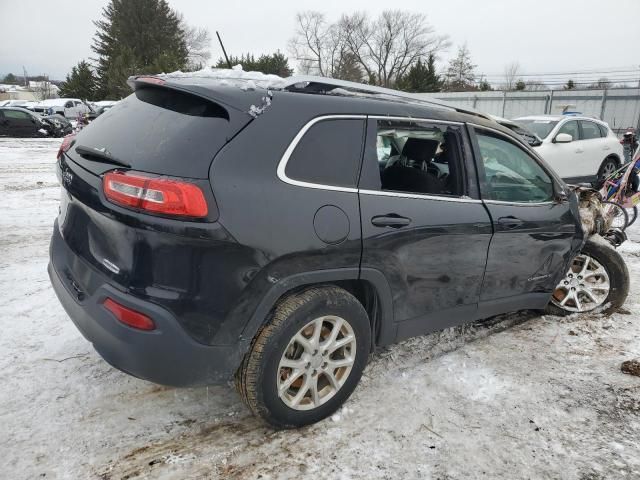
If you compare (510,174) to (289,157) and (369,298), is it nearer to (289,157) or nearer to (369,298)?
(369,298)

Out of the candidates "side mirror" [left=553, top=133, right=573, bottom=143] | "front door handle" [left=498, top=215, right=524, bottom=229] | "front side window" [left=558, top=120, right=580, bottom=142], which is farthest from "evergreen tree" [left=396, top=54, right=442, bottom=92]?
"front door handle" [left=498, top=215, right=524, bottom=229]

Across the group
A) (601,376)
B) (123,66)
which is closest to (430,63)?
(123,66)

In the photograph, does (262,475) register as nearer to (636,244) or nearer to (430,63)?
(636,244)

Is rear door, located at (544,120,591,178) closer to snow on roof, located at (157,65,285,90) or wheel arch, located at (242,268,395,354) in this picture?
wheel arch, located at (242,268,395,354)

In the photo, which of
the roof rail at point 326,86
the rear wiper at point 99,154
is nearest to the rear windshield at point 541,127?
the roof rail at point 326,86

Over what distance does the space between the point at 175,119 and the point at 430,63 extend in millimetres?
56579

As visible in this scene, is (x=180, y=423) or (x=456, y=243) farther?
(x=456, y=243)

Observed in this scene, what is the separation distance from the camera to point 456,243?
2.87 m

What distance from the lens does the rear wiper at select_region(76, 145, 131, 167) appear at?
2.19 m

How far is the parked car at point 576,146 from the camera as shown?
9.41 m

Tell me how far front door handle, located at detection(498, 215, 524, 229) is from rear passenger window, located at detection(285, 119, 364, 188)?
1231 mm

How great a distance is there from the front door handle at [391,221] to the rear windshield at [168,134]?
0.87m

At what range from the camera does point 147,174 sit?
2045mm

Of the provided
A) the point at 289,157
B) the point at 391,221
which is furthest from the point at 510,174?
the point at 289,157
